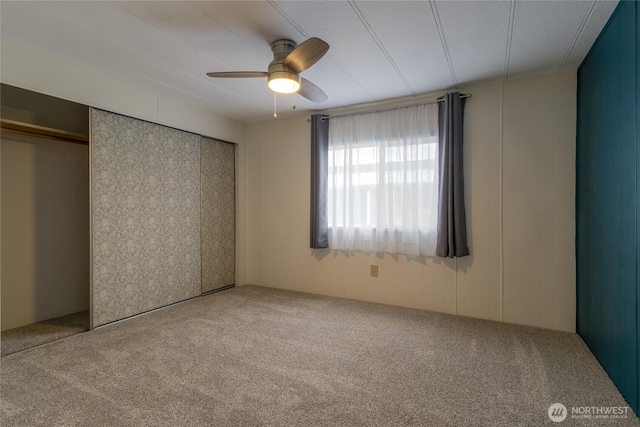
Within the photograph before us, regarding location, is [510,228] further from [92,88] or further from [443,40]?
[92,88]

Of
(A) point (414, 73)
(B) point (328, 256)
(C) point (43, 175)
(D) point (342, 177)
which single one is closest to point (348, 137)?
(D) point (342, 177)

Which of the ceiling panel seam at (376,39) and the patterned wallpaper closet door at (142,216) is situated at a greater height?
the ceiling panel seam at (376,39)

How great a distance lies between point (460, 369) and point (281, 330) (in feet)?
4.88

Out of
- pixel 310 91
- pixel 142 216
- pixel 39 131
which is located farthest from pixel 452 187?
pixel 39 131

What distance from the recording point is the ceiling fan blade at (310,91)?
239cm

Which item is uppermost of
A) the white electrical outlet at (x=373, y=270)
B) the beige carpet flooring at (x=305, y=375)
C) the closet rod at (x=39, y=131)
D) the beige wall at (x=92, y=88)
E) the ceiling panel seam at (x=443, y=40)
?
the ceiling panel seam at (x=443, y=40)

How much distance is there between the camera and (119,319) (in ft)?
9.98

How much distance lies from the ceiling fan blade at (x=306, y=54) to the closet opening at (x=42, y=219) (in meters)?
2.13

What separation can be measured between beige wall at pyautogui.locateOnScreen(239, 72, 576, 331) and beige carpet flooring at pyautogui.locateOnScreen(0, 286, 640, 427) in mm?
274

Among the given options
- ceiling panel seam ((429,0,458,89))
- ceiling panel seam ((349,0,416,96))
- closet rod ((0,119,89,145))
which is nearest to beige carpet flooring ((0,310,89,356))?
closet rod ((0,119,89,145))

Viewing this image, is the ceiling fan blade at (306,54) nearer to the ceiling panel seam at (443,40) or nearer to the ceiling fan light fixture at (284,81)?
the ceiling fan light fixture at (284,81)

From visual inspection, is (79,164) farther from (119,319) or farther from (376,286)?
(376,286)

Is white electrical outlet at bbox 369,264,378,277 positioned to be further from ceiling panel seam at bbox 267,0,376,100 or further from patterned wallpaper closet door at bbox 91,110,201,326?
patterned wallpaper closet door at bbox 91,110,201,326

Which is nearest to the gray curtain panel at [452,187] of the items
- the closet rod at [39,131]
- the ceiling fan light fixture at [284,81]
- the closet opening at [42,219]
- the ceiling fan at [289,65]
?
the ceiling fan at [289,65]
